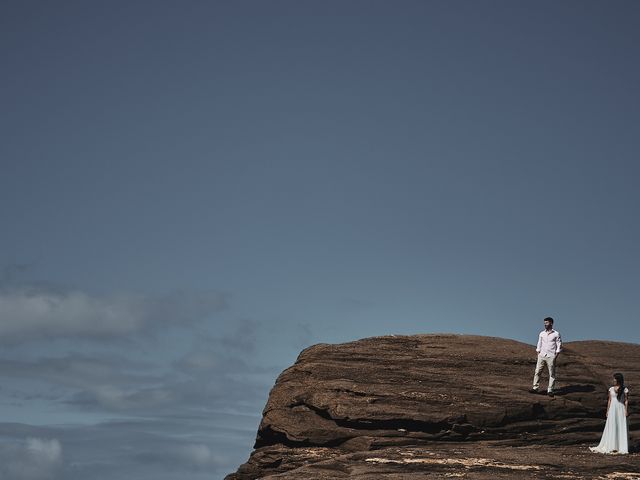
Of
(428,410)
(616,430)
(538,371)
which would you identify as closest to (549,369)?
(538,371)

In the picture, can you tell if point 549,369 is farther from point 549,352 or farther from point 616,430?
point 616,430

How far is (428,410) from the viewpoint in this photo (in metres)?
38.5

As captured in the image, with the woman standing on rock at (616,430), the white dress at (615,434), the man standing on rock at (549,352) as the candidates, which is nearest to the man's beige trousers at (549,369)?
the man standing on rock at (549,352)

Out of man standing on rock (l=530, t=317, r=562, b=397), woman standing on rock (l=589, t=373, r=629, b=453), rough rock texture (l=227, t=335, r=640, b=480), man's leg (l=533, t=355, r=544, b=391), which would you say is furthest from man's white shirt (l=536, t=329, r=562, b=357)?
woman standing on rock (l=589, t=373, r=629, b=453)

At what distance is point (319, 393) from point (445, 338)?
373 inches

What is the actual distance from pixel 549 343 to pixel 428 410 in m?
7.06

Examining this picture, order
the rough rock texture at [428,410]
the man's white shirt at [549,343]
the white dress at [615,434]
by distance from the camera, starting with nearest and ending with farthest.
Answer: the white dress at [615,434]
the rough rock texture at [428,410]
the man's white shirt at [549,343]

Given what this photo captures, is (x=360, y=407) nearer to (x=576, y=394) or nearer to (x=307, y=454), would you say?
A: (x=307, y=454)

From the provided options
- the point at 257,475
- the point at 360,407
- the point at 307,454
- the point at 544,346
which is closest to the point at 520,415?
the point at 544,346

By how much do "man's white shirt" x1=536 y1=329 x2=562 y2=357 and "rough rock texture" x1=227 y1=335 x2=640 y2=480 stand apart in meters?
2.12

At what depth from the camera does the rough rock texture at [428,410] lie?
3544 centimetres

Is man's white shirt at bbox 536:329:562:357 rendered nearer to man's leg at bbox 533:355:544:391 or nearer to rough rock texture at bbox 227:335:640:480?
man's leg at bbox 533:355:544:391

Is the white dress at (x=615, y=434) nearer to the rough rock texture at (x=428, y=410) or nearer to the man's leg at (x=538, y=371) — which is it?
the rough rock texture at (x=428, y=410)

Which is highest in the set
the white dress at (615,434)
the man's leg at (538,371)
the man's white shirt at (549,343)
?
the man's white shirt at (549,343)
